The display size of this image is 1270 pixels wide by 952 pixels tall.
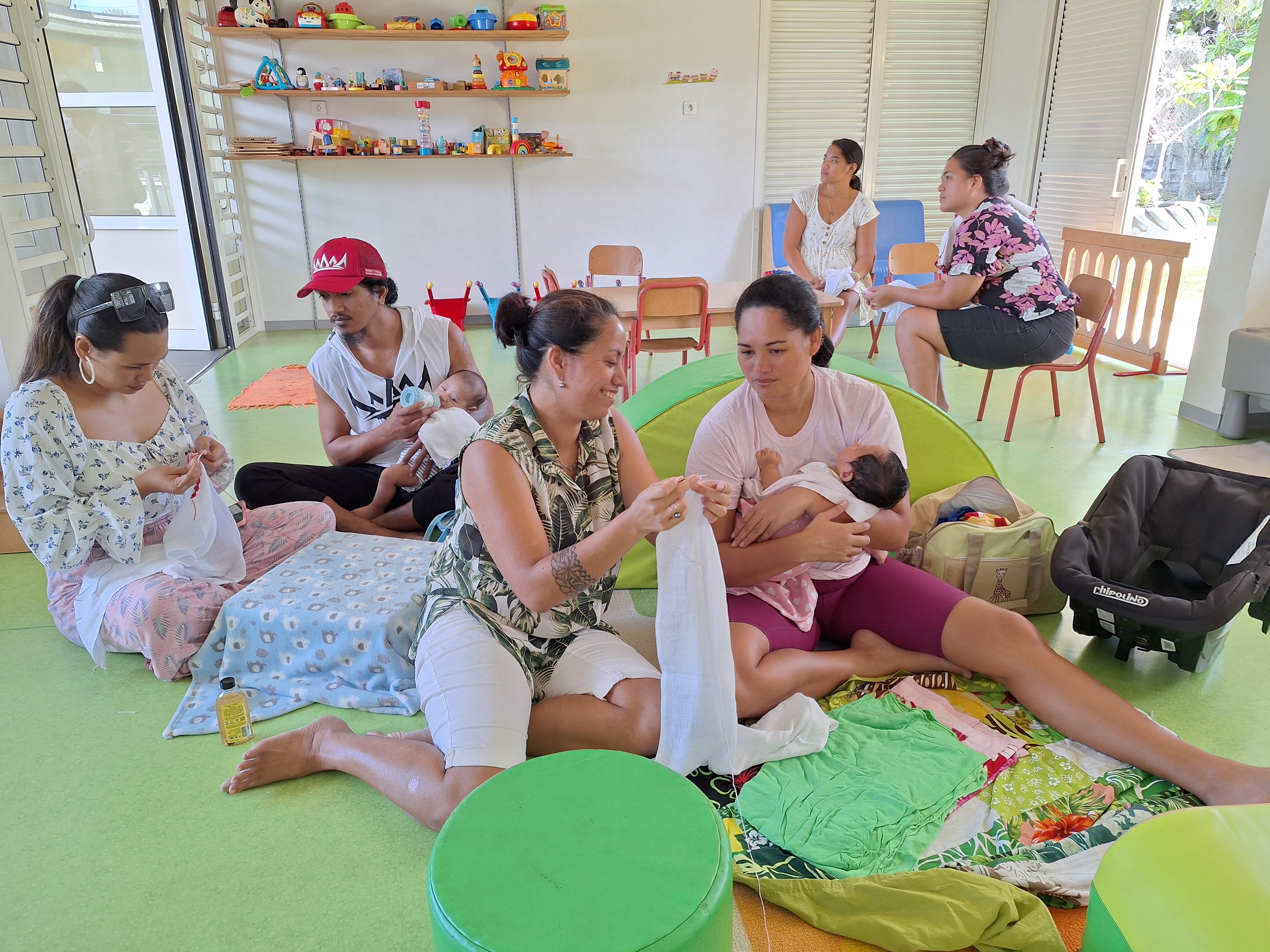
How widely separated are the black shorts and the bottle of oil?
352 centimetres

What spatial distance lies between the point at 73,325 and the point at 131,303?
0.20 m

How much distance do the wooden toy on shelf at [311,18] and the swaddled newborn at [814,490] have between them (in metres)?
5.92

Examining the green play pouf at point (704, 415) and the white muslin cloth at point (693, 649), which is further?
the green play pouf at point (704, 415)

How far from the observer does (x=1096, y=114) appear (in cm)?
615

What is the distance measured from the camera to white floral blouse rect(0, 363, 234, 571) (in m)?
2.25

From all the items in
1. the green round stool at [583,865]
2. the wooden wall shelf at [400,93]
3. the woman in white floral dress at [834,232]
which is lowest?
the green round stool at [583,865]

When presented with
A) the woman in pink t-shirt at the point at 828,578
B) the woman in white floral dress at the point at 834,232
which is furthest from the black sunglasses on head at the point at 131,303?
the woman in white floral dress at the point at 834,232

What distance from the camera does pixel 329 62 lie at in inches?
264

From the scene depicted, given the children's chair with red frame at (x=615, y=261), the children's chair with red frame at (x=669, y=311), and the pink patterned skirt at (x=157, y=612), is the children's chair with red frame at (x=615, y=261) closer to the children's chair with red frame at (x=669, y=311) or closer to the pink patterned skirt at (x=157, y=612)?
the children's chair with red frame at (x=669, y=311)

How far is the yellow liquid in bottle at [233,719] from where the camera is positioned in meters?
2.12

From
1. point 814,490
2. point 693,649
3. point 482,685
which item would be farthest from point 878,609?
point 482,685

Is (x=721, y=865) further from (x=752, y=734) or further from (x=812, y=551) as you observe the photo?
(x=812, y=551)

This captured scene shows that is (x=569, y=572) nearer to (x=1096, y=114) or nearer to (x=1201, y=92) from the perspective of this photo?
(x=1201, y=92)

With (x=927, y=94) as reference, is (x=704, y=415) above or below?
below
